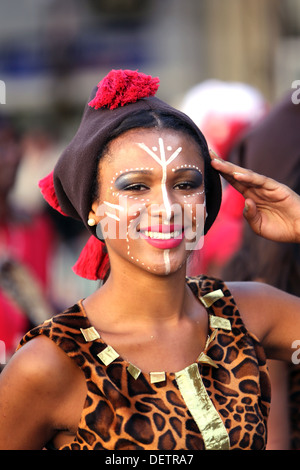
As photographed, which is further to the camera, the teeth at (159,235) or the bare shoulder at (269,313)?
the bare shoulder at (269,313)

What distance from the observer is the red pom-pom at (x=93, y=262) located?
303cm

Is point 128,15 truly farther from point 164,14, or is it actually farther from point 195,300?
point 195,300

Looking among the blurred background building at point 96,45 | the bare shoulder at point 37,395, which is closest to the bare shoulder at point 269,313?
the bare shoulder at point 37,395

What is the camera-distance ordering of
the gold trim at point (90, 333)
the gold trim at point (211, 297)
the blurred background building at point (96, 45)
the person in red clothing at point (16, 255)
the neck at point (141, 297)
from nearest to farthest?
1. the gold trim at point (90, 333)
2. the neck at point (141, 297)
3. the gold trim at point (211, 297)
4. the person in red clothing at point (16, 255)
5. the blurred background building at point (96, 45)

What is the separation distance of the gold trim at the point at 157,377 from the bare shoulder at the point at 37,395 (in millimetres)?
217

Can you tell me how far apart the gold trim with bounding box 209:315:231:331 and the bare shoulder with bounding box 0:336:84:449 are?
0.52 metres

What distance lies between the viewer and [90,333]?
2.65 metres

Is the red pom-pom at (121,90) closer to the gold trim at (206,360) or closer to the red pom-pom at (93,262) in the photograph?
the red pom-pom at (93,262)

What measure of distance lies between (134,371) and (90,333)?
188 mm

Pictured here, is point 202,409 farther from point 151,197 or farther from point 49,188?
point 49,188

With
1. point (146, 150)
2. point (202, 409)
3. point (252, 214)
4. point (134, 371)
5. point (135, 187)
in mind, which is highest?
point (146, 150)

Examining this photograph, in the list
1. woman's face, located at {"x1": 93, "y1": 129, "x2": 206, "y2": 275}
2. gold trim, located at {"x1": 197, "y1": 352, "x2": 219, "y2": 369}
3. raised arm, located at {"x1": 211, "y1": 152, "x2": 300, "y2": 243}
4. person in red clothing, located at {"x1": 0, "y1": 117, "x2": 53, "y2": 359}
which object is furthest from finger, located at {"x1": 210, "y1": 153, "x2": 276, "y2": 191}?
person in red clothing, located at {"x1": 0, "y1": 117, "x2": 53, "y2": 359}

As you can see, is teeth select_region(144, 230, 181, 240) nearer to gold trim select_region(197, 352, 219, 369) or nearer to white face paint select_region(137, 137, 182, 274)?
white face paint select_region(137, 137, 182, 274)

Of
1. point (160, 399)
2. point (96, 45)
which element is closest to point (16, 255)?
point (160, 399)
